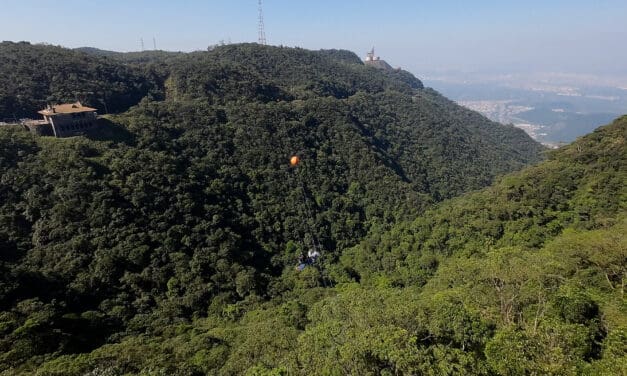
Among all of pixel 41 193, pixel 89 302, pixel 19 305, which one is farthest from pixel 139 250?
pixel 41 193

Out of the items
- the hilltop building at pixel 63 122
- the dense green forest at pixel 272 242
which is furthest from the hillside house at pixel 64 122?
the dense green forest at pixel 272 242

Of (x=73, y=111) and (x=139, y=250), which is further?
(x=73, y=111)

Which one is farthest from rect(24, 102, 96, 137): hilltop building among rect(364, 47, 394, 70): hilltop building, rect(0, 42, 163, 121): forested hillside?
rect(364, 47, 394, 70): hilltop building

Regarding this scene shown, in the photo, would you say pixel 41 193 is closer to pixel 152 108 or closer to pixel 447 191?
pixel 152 108

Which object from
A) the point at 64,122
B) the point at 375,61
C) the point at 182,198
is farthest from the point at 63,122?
the point at 375,61

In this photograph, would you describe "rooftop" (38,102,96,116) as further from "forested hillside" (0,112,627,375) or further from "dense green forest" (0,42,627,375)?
"forested hillside" (0,112,627,375)

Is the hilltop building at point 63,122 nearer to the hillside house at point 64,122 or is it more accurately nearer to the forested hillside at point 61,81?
the hillside house at point 64,122

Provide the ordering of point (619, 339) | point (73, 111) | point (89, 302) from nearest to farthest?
point (619, 339) < point (89, 302) < point (73, 111)

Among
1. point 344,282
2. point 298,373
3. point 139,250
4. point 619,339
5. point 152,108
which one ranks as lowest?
point 344,282
